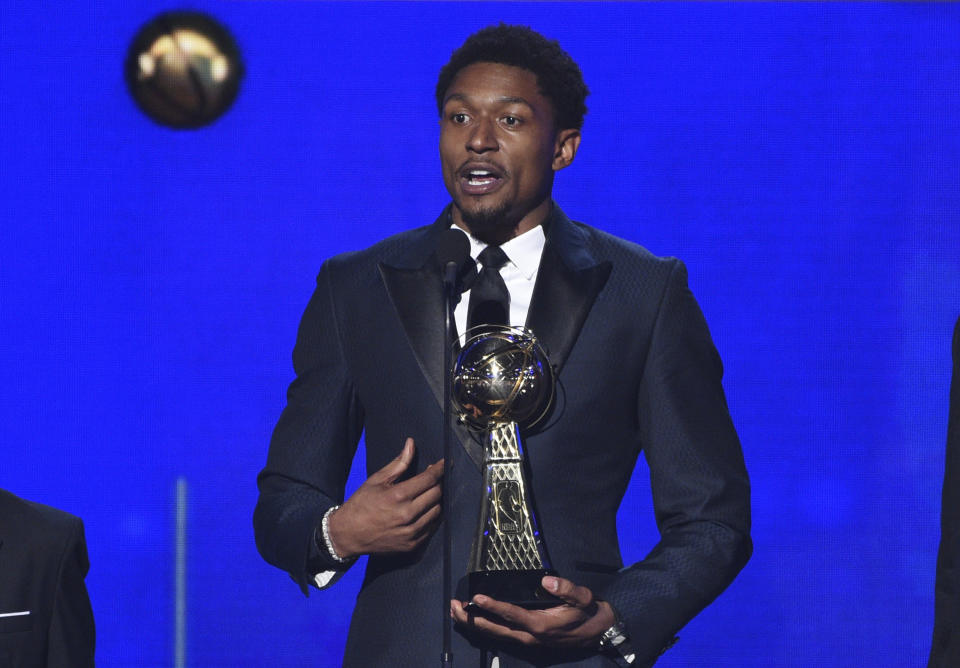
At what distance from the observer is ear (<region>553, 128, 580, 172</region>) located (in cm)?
241

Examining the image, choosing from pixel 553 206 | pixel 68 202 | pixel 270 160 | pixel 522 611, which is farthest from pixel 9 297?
pixel 522 611

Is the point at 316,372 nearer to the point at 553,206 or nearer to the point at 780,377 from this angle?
the point at 553,206

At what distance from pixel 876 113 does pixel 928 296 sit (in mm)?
460

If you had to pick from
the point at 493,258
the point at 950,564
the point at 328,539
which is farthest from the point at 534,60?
the point at 950,564

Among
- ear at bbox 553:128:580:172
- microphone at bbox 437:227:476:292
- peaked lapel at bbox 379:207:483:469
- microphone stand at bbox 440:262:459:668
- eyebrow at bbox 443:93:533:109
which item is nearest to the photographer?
microphone stand at bbox 440:262:459:668

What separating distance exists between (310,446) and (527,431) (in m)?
0.36

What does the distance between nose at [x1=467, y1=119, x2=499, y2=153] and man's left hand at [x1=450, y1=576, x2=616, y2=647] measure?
703mm

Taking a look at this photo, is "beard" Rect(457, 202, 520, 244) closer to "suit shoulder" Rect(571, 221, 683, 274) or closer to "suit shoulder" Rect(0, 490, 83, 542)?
"suit shoulder" Rect(571, 221, 683, 274)

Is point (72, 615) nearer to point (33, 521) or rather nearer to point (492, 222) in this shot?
point (33, 521)

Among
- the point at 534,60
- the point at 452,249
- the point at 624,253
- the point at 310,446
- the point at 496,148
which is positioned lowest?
the point at 310,446

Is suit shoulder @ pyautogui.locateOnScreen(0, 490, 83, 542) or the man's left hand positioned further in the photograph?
suit shoulder @ pyautogui.locateOnScreen(0, 490, 83, 542)

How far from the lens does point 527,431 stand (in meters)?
2.17

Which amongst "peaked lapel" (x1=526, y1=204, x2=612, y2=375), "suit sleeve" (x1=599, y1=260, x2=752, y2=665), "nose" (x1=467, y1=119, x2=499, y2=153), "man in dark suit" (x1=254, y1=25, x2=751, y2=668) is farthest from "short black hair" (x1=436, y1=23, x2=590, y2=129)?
"suit sleeve" (x1=599, y1=260, x2=752, y2=665)

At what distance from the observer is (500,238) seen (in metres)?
2.36
